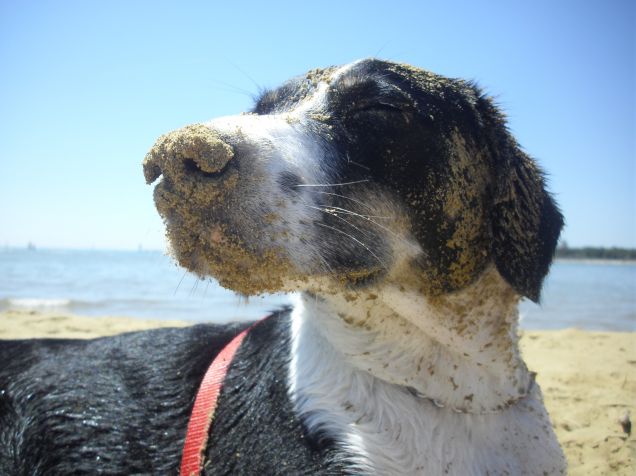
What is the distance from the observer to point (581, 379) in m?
5.45

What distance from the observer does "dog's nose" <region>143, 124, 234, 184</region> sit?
1.56 m

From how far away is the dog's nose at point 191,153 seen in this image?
156cm

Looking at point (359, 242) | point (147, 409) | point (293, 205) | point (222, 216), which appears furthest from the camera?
point (147, 409)

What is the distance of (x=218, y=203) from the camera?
1650 mm

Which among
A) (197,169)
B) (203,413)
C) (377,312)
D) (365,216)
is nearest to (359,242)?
(365,216)

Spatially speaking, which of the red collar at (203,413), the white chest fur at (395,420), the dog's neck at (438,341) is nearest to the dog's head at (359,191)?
the dog's neck at (438,341)

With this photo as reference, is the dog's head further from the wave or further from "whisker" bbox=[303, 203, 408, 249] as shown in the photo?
the wave

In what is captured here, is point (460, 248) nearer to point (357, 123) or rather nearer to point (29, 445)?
point (357, 123)

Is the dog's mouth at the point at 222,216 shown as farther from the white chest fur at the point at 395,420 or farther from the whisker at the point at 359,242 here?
the white chest fur at the point at 395,420

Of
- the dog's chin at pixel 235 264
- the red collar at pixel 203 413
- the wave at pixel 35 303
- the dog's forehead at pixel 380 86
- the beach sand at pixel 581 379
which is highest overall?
the dog's forehead at pixel 380 86

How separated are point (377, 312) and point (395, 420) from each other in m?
0.46

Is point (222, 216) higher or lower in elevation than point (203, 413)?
higher

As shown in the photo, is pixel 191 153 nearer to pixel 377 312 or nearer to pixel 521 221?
pixel 377 312

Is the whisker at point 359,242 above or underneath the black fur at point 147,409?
above
